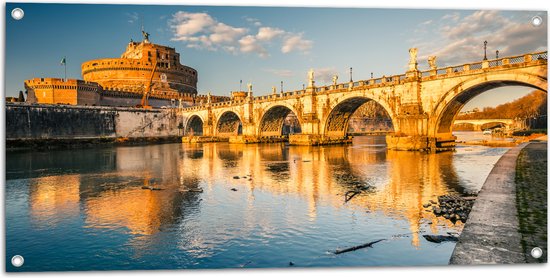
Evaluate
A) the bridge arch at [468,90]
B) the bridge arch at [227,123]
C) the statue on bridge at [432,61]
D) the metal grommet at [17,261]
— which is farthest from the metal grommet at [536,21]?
the bridge arch at [227,123]

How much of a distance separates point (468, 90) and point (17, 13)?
87.7 feet

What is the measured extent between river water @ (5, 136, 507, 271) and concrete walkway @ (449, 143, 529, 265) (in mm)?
510

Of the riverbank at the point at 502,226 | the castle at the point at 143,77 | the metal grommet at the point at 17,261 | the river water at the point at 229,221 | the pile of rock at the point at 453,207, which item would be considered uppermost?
the castle at the point at 143,77

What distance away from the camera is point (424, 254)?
6.27m

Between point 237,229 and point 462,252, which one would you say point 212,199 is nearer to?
point 237,229

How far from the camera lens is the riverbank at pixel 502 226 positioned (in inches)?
214

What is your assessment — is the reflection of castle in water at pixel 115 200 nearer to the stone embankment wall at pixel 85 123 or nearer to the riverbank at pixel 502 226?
the riverbank at pixel 502 226

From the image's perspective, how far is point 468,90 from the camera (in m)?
25.4

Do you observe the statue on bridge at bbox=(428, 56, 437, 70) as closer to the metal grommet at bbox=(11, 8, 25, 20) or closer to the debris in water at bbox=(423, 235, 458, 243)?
the debris in water at bbox=(423, 235, 458, 243)

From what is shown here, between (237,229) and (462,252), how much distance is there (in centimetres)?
459

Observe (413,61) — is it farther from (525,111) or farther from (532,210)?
(525,111)

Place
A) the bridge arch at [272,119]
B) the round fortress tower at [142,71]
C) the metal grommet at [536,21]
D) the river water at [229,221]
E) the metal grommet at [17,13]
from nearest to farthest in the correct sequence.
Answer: the river water at [229,221], the metal grommet at [17,13], the metal grommet at [536,21], the bridge arch at [272,119], the round fortress tower at [142,71]

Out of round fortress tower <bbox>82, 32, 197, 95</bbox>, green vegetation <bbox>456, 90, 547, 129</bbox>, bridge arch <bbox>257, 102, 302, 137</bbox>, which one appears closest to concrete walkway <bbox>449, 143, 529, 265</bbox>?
green vegetation <bbox>456, 90, 547, 129</bbox>

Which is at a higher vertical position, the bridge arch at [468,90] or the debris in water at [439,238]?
the bridge arch at [468,90]
